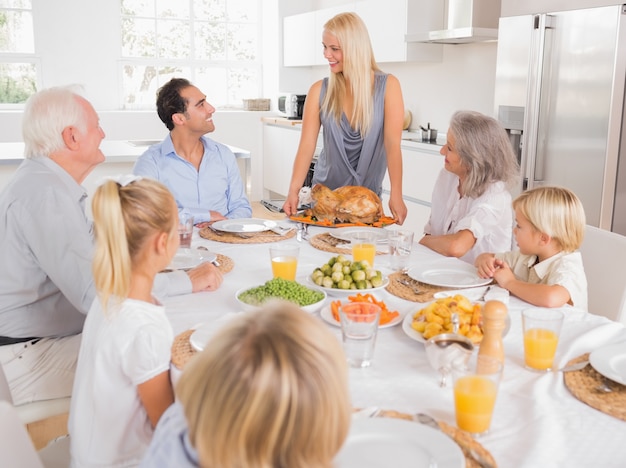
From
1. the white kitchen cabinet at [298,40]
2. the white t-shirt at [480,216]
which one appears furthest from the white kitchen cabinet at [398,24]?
the white t-shirt at [480,216]

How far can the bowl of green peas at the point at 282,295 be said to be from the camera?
150 centimetres

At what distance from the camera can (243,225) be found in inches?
96.2

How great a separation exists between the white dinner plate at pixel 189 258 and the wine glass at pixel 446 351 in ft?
2.97

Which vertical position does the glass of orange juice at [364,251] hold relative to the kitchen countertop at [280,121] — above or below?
below

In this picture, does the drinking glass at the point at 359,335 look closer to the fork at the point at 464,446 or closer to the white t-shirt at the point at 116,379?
the fork at the point at 464,446

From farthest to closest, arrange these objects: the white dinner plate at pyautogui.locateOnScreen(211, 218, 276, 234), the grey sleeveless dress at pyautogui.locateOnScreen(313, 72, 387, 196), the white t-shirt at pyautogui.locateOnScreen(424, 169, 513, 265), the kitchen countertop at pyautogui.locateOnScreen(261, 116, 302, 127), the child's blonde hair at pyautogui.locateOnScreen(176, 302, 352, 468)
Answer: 1. the kitchen countertop at pyautogui.locateOnScreen(261, 116, 302, 127)
2. the grey sleeveless dress at pyautogui.locateOnScreen(313, 72, 387, 196)
3. the white dinner plate at pyautogui.locateOnScreen(211, 218, 276, 234)
4. the white t-shirt at pyautogui.locateOnScreen(424, 169, 513, 265)
5. the child's blonde hair at pyautogui.locateOnScreen(176, 302, 352, 468)

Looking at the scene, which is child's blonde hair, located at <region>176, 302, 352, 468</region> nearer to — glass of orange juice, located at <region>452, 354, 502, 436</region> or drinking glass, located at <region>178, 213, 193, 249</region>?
glass of orange juice, located at <region>452, 354, 502, 436</region>

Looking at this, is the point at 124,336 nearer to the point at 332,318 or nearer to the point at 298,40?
the point at 332,318

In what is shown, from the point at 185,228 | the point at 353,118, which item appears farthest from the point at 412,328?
the point at 353,118

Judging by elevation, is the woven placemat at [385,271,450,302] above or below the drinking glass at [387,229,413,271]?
below

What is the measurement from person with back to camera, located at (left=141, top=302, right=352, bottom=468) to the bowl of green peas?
74cm

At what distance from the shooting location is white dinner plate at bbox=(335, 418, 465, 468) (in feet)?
3.00

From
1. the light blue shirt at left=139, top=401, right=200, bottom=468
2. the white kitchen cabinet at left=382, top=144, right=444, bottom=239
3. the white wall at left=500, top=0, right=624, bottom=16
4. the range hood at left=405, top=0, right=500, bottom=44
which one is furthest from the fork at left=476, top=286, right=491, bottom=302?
the range hood at left=405, top=0, right=500, bottom=44

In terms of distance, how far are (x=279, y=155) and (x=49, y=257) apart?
5177mm
